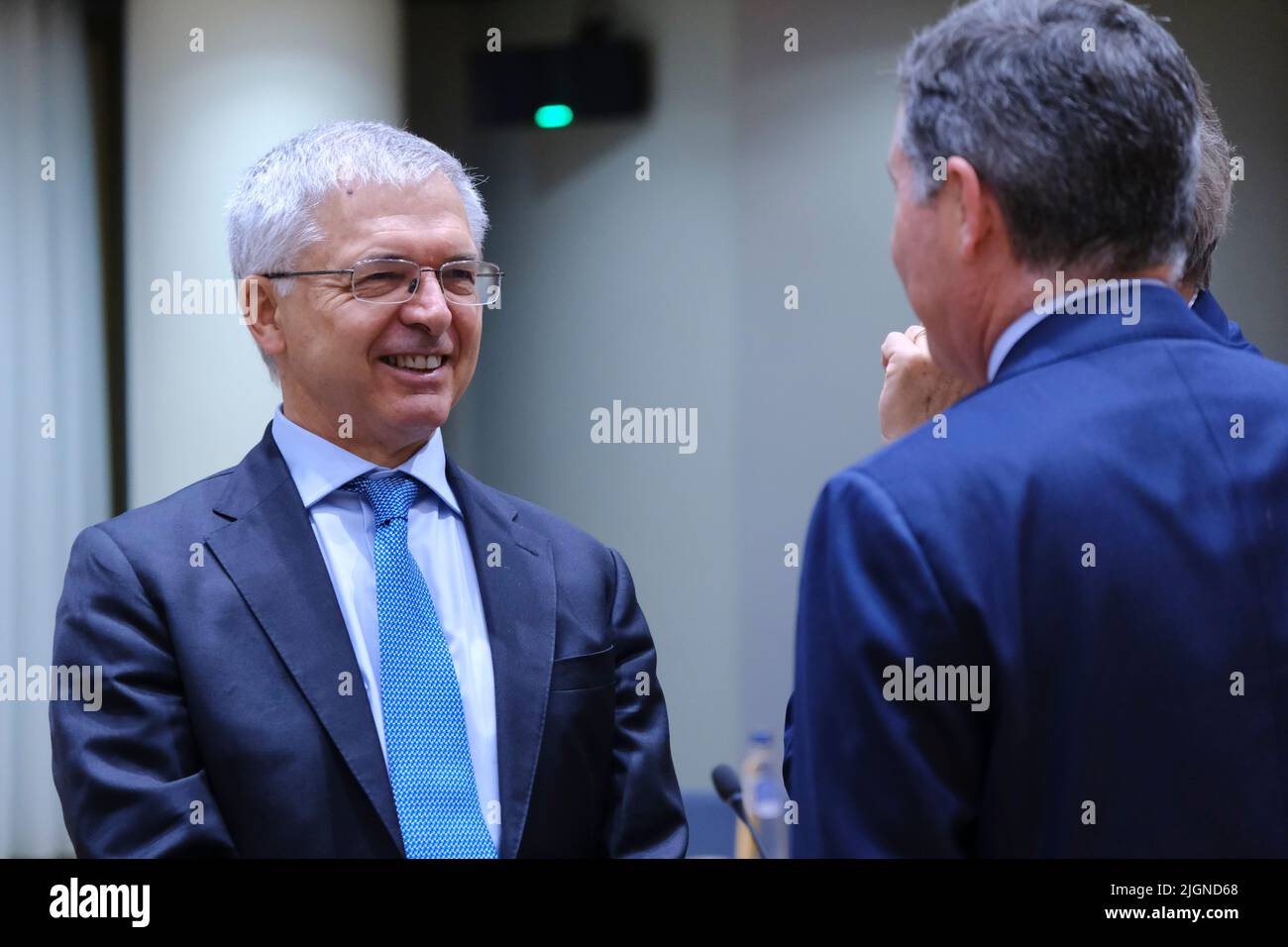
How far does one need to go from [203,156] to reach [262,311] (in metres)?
1.57

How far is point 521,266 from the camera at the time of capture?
3.66 m

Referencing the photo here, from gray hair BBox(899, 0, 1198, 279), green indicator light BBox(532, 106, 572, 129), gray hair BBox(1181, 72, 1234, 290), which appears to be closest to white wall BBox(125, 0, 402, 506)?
green indicator light BBox(532, 106, 572, 129)

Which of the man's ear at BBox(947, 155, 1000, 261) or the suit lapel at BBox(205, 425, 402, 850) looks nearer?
the man's ear at BBox(947, 155, 1000, 261)

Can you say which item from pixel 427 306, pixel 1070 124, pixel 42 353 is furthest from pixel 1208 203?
pixel 42 353

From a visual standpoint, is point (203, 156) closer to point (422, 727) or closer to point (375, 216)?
point (375, 216)

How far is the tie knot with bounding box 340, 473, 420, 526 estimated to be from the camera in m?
1.75

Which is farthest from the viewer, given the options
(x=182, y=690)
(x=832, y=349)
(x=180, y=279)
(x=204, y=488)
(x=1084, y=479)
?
(x=832, y=349)

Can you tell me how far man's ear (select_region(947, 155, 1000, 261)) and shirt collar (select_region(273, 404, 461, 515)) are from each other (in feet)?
2.85

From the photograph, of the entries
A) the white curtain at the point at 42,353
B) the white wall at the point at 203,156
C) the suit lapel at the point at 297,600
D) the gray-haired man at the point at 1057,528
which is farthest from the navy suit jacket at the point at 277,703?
the white curtain at the point at 42,353

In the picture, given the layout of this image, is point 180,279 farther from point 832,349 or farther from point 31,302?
point 832,349

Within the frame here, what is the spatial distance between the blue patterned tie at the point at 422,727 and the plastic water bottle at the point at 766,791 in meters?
1.49

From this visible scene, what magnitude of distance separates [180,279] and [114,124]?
0.46 m

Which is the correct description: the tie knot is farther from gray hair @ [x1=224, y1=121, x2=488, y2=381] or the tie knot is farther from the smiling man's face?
gray hair @ [x1=224, y1=121, x2=488, y2=381]
